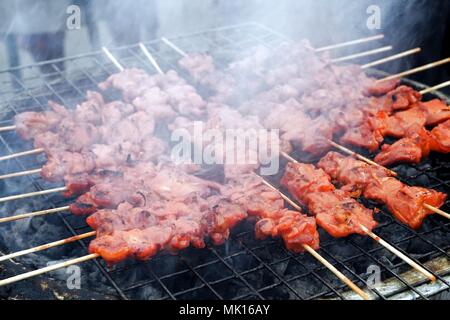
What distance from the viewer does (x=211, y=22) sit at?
34.0ft

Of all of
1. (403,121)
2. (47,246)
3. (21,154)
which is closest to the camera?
(47,246)

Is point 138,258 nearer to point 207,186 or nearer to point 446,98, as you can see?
point 207,186

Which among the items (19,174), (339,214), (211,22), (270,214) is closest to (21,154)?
(19,174)

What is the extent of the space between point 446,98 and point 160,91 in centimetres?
304

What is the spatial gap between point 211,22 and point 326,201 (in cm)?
668

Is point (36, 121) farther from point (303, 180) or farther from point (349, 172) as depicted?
point (349, 172)

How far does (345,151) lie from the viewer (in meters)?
5.23

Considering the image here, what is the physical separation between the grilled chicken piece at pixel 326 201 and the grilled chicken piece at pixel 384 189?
6.2 inches

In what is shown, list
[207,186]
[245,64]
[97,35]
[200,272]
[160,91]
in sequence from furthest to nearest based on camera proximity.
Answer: [97,35] → [245,64] → [160,91] → [207,186] → [200,272]

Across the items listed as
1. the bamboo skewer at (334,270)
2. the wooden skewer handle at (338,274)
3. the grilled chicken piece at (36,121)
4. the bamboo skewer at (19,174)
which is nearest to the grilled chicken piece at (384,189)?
the bamboo skewer at (334,270)

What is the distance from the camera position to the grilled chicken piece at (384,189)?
429cm

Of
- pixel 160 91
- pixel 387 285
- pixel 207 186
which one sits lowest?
pixel 387 285

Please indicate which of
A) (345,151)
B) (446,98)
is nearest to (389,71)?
(446,98)

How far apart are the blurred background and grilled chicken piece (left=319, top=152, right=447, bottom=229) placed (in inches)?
111
